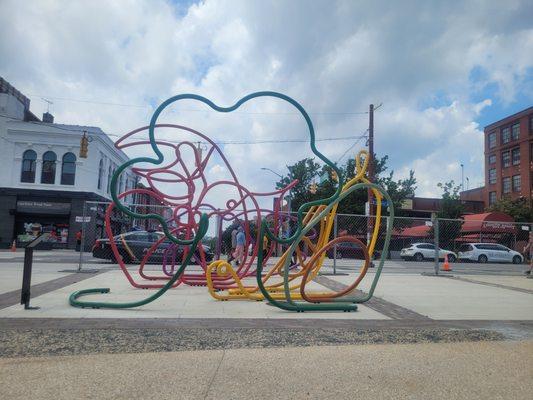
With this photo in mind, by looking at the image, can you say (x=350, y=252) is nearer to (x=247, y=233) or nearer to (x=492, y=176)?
(x=247, y=233)

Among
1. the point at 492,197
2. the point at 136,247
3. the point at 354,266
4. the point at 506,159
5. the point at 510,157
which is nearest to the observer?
the point at 136,247

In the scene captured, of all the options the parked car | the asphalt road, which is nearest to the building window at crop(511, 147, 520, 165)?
the asphalt road

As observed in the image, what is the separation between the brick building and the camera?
50625 mm

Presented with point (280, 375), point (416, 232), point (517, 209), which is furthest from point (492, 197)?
point (280, 375)

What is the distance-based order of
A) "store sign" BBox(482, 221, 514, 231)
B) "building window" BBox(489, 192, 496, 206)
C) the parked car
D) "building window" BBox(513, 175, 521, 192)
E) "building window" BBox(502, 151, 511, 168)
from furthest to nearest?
"building window" BBox(489, 192, 496, 206), "building window" BBox(502, 151, 511, 168), "building window" BBox(513, 175, 521, 192), the parked car, "store sign" BBox(482, 221, 514, 231)

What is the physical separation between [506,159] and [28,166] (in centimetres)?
5071

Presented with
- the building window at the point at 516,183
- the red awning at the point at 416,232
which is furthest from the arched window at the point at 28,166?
the building window at the point at 516,183

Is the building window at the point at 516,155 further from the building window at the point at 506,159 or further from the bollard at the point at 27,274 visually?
the bollard at the point at 27,274

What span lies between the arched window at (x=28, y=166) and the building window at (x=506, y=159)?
4999 centimetres

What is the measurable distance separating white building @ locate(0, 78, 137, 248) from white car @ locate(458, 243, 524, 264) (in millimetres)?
24915

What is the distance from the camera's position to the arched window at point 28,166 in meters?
33.5

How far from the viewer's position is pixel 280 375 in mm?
3992

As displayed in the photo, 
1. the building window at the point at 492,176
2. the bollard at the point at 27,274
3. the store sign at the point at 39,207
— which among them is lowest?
the bollard at the point at 27,274

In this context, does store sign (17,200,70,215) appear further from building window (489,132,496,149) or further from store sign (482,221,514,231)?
building window (489,132,496,149)
